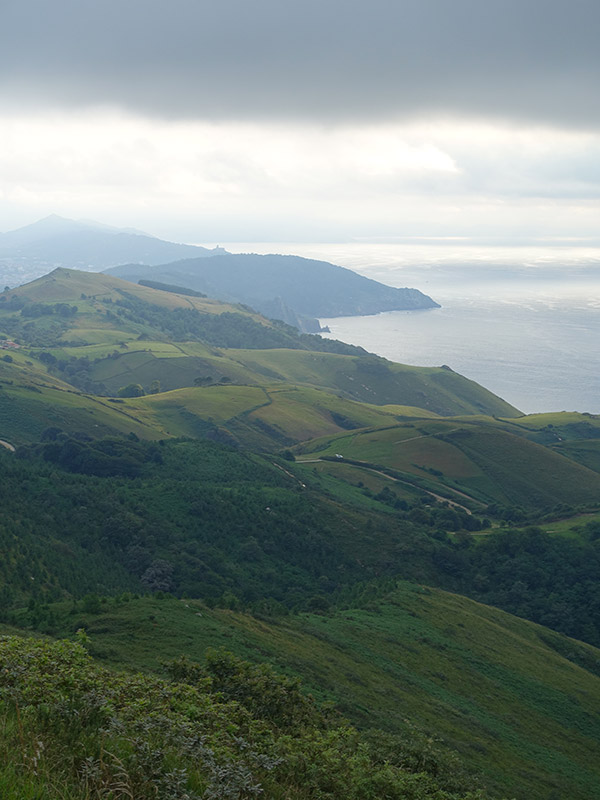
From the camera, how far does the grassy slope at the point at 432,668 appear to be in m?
31.7

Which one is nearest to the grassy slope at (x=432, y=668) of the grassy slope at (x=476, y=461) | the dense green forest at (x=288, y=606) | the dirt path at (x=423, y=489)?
the dense green forest at (x=288, y=606)

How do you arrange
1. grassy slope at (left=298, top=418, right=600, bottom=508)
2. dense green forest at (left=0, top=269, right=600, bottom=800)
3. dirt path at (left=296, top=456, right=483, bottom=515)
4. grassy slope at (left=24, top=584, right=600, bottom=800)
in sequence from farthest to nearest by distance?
1. grassy slope at (left=298, top=418, right=600, bottom=508)
2. dirt path at (left=296, top=456, right=483, bottom=515)
3. grassy slope at (left=24, top=584, right=600, bottom=800)
4. dense green forest at (left=0, top=269, right=600, bottom=800)

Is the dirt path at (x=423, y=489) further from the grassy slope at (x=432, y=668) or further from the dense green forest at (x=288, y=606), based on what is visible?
the grassy slope at (x=432, y=668)

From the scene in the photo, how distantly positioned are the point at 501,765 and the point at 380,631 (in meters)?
16.1

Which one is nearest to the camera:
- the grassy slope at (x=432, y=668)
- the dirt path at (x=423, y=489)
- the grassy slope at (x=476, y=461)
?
the grassy slope at (x=432, y=668)

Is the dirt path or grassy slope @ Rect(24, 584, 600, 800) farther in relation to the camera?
the dirt path

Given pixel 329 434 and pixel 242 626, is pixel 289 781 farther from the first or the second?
pixel 329 434

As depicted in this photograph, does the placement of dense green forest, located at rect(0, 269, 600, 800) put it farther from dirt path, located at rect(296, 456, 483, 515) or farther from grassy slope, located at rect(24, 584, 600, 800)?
dirt path, located at rect(296, 456, 483, 515)

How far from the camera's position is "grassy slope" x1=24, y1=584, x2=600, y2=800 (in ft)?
104


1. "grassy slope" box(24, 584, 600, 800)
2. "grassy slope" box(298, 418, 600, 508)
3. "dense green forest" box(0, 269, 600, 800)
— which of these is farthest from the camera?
"grassy slope" box(298, 418, 600, 508)

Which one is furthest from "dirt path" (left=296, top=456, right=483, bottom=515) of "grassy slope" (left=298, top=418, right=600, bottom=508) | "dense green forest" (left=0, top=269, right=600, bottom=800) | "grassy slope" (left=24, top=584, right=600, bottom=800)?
"grassy slope" (left=24, top=584, right=600, bottom=800)

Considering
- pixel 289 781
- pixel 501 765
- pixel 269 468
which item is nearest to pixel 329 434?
pixel 269 468

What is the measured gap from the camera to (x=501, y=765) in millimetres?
31891

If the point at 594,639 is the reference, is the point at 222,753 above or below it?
above
